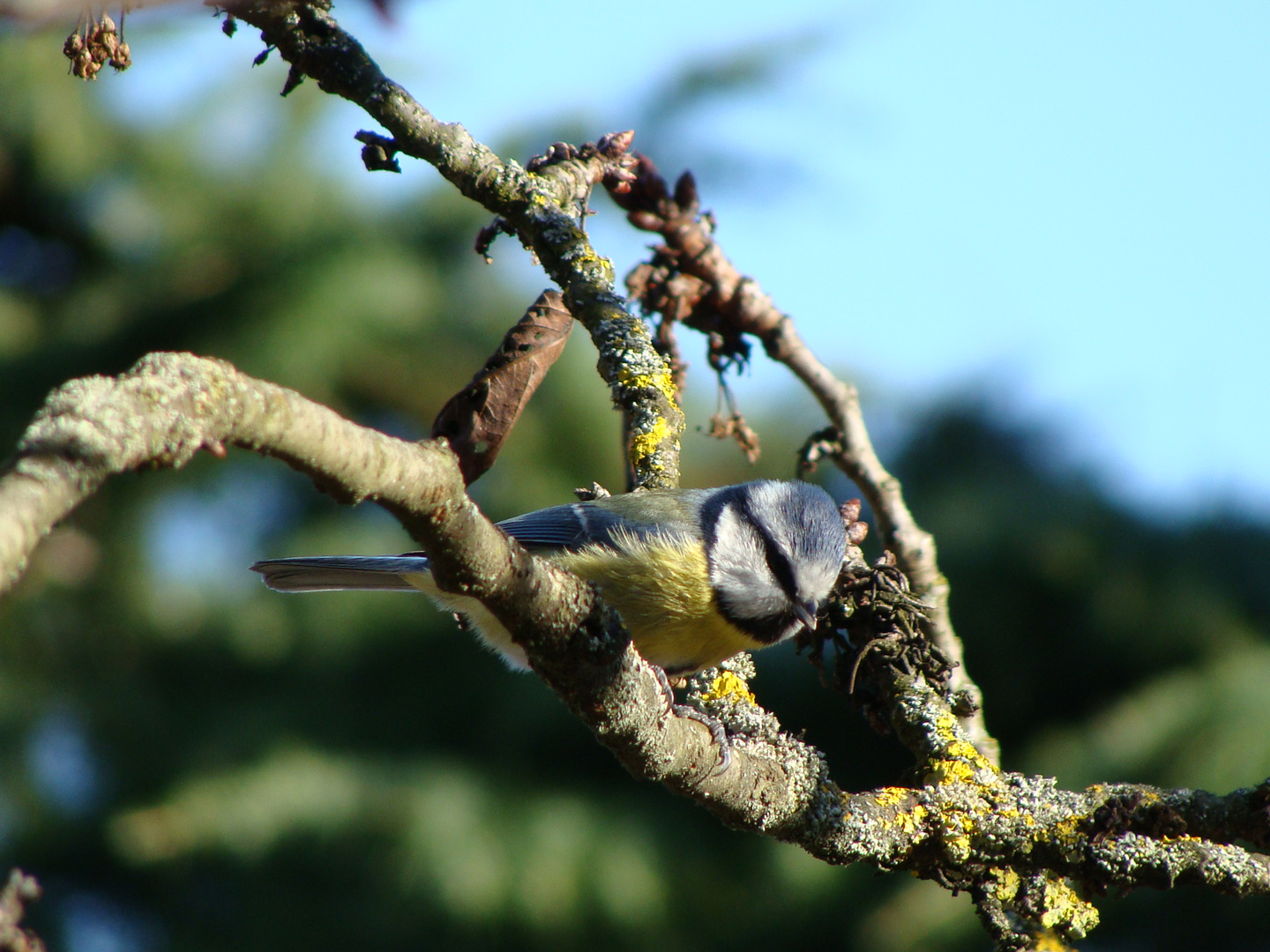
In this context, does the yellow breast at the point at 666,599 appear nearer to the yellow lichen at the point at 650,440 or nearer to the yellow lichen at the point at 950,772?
the yellow lichen at the point at 650,440

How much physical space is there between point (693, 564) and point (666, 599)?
111 millimetres

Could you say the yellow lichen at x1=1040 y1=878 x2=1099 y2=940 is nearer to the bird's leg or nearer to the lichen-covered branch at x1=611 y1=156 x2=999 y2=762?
the bird's leg

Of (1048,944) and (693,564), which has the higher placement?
(693,564)

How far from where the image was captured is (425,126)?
5.97 ft

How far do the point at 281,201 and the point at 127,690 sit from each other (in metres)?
3.10

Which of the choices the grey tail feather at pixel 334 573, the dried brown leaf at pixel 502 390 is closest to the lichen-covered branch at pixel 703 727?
the dried brown leaf at pixel 502 390

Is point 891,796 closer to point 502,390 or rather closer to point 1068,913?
point 1068,913

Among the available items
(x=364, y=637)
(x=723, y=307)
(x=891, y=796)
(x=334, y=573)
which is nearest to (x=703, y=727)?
(x=891, y=796)

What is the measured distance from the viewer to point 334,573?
2.53 metres

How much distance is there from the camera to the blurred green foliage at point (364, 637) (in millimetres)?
4906

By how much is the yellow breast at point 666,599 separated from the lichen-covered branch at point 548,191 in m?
0.19

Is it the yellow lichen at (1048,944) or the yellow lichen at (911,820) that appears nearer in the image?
the yellow lichen at (1048,944)

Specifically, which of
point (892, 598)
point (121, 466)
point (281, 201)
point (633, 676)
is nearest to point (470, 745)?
point (281, 201)

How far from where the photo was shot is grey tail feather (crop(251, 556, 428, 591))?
2.49m
